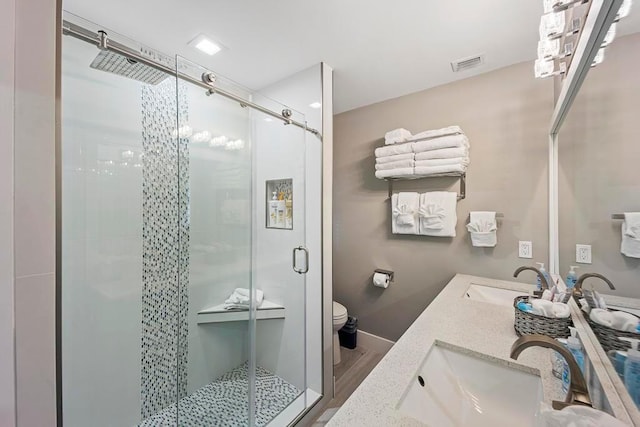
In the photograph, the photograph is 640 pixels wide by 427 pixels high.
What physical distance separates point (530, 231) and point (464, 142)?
76 centimetres

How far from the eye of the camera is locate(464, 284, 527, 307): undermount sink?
1.59 meters

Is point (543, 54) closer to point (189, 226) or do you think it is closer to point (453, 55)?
point (453, 55)

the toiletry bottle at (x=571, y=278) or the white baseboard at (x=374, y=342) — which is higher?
the toiletry bottle at (x=571, y=278)

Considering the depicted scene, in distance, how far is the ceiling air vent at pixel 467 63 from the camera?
1.69 metres

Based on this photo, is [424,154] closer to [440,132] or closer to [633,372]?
[440,132]

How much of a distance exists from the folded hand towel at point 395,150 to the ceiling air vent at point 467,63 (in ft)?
1.96

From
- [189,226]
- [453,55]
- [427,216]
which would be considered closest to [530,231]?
[427,216]

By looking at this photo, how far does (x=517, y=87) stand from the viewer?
1.75 meters

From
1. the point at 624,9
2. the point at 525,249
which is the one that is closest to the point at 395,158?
the point at 525,249

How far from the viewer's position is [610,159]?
2.93 feet

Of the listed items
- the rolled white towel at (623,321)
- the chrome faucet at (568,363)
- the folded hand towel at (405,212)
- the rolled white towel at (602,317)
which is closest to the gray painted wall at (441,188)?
the folded hand towel at (405,212)

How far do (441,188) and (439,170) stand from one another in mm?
238

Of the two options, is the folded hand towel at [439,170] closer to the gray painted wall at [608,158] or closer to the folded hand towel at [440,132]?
the folded hand towel at [440,132]

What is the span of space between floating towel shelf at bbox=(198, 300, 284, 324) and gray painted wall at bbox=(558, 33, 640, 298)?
6.12ft
